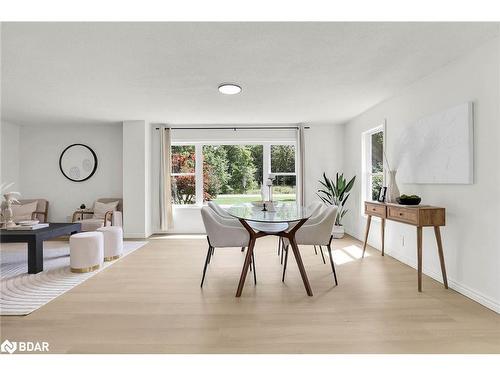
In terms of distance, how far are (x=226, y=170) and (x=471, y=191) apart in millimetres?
4453

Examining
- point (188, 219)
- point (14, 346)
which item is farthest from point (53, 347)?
point (188, 219)

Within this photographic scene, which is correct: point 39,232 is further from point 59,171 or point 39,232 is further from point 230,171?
point 230,171

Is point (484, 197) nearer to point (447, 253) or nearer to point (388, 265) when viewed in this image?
point (447, 253)

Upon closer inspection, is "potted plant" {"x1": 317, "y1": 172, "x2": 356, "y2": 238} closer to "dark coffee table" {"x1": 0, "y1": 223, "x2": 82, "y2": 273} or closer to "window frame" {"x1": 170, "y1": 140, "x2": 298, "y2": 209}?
"window frame" {"x1": 170, "y1": 140, "x2": 298, "y2": 209}

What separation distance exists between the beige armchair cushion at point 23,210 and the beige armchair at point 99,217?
898 mm

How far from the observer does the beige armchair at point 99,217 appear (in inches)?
200

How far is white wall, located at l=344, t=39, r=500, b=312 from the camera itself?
96.7 inches

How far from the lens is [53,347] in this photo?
1.92 meters

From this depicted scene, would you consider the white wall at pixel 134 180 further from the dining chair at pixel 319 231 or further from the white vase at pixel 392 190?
the white vase at pixel 392 190

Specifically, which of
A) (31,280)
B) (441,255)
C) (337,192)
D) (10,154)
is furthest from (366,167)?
(10,154)

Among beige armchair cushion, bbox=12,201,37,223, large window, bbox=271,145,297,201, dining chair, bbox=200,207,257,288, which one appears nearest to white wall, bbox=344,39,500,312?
dining chair, bbox=200,207,257,288

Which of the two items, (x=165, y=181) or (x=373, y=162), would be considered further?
(x=165, y=181)

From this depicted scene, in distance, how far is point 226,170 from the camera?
20.9 feet

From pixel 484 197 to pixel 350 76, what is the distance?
1.79 metres
